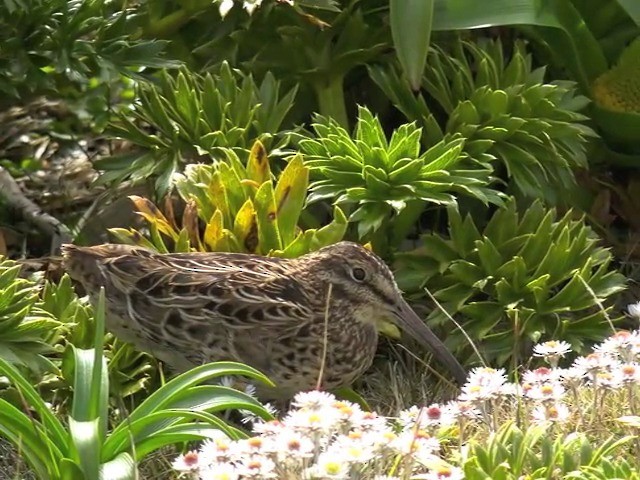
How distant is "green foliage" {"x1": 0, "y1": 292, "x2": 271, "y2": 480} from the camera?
2.92m

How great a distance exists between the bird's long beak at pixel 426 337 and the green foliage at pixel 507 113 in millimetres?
628

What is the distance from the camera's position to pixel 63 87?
4.82m

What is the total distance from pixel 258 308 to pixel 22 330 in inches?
24.8

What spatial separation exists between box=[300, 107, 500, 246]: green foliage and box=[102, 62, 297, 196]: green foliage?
10.8 inches

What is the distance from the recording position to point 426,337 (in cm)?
377

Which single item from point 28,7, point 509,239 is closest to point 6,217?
point 28,7

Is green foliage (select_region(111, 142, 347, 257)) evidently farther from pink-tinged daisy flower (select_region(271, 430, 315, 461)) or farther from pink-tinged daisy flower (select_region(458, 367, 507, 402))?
pink-tinged daisy flower (select_region(271, 430, 315, 461))

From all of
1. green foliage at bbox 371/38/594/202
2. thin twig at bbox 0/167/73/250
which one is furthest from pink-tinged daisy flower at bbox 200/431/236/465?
thin twig at bbox 0/167/73/250

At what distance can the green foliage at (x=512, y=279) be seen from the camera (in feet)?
13.1

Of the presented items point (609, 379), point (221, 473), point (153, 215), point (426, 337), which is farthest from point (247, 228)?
point (221, 473)

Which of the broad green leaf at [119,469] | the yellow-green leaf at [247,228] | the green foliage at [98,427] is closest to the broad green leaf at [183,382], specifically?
the green foliage at [98,427]

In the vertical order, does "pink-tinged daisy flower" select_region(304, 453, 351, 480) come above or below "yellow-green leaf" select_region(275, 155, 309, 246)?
above

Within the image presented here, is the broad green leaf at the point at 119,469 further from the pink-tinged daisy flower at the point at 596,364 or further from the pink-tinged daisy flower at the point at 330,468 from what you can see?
the pink-tinged daisy flower at the point at 596,364

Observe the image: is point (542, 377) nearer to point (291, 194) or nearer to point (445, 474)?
point (445, 474)
